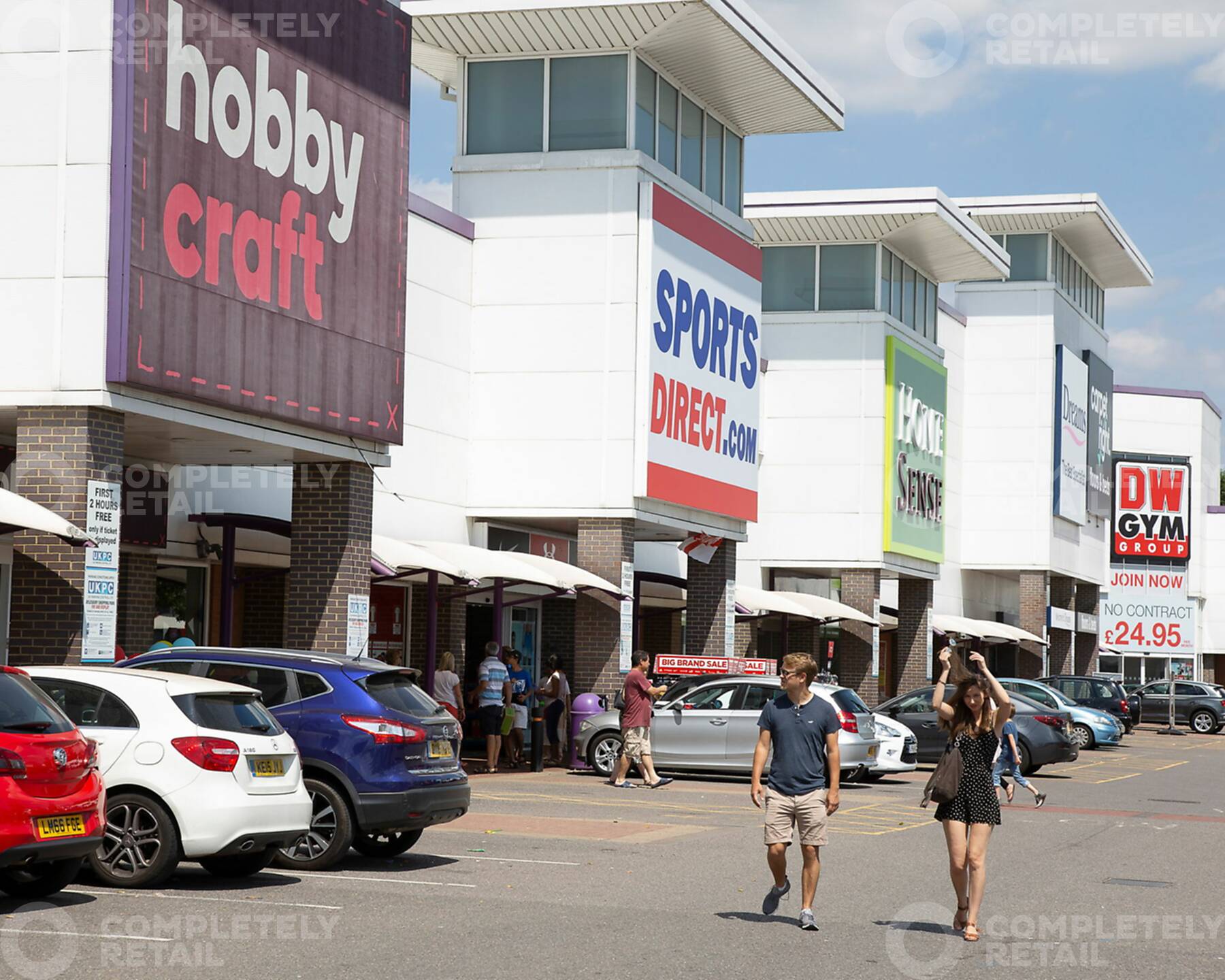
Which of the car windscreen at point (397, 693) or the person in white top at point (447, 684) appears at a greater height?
the car windscreen at point (397, 693)

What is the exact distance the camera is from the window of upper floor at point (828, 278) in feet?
149

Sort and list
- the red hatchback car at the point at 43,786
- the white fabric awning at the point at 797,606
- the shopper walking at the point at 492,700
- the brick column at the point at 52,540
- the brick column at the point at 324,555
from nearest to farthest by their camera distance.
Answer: the red hatchback car at the point at 43,786 < the brick column at the point at 52,540 < the brick column at the point at 324,555 < the shopper walking at the point at 492,700 < the white fabric awning at the point at 797,606

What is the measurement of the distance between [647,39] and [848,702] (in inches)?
494

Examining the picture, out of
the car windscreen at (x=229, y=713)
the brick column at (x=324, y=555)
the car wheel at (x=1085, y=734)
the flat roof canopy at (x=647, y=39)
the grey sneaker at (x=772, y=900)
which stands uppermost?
the flat roof canopy at (x=647, y=39)

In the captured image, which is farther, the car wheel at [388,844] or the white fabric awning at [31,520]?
the white fabric awning at [31,520]

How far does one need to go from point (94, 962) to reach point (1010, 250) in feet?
177

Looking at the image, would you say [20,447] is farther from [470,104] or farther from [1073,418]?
[1073,418]

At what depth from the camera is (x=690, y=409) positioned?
32.8 metres

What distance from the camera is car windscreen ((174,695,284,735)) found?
12.8 m

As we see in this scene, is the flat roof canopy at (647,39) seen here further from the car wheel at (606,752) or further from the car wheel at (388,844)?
the car wheel at (388,844)

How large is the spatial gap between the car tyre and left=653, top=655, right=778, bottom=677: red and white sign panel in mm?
29403

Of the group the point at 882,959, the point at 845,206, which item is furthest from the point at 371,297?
the point at 845,206

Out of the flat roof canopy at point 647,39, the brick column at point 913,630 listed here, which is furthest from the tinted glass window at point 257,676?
the brick column at point 913,630

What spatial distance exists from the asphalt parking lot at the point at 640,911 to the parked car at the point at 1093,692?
23.4 m
